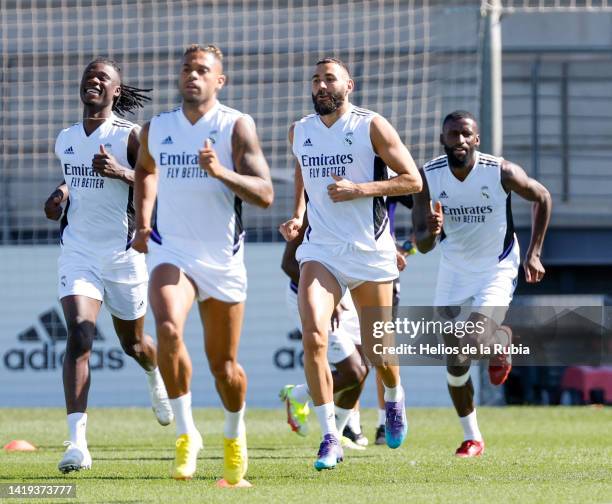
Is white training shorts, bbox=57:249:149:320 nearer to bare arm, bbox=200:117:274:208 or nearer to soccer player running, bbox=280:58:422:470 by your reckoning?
soccer player running, bbox=280:58:422:470

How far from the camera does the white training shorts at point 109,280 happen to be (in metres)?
8.59

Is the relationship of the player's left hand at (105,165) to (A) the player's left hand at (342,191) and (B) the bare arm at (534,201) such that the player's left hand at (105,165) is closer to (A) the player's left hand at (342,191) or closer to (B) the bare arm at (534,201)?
(A) the player's left hand at (342,191)

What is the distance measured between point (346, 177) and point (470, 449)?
90.3 inches

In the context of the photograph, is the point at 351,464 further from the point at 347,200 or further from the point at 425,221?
the point at 425,221

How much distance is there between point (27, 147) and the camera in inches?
728

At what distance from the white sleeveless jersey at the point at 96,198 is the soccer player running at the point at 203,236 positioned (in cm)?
166

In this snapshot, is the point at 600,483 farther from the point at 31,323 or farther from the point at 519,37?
the point at 519,37

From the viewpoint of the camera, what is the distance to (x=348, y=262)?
27.2 ft

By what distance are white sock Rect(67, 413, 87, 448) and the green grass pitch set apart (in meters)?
0.19

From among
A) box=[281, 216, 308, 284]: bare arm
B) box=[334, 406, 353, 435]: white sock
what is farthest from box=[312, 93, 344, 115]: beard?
box=[334, 406, 353, 435]: white sock

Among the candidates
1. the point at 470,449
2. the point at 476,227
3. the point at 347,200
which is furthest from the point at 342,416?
the point at 347,200

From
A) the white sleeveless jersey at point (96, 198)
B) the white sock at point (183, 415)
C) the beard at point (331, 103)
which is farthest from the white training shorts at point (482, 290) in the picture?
the white sock at point (183, 415)

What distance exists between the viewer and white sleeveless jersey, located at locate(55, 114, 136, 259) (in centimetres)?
882

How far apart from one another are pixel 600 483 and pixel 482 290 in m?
2.79
